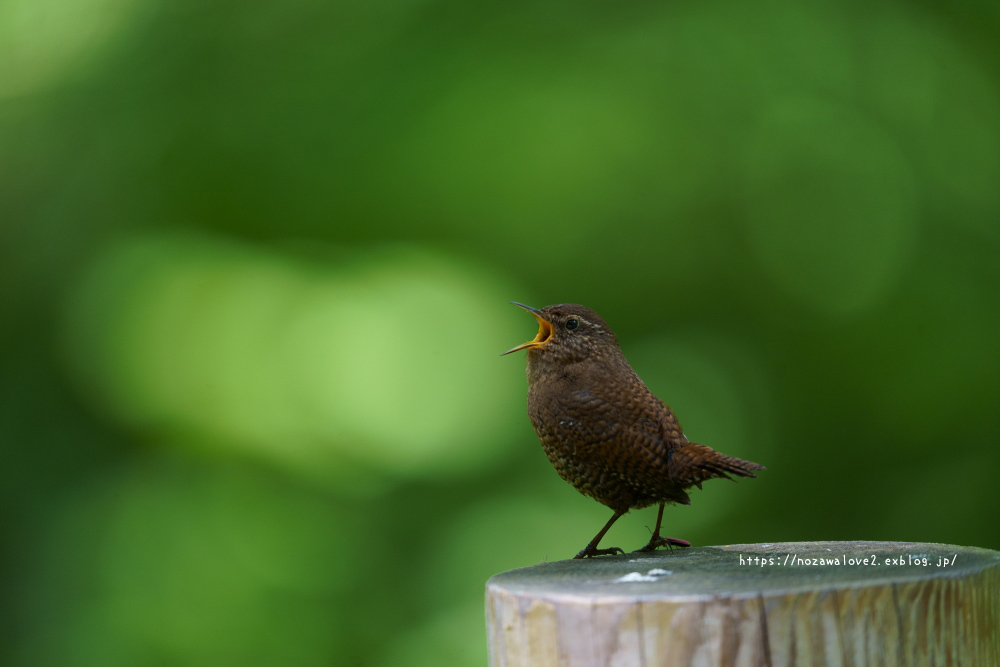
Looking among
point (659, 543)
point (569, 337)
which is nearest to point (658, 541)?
point (659, 543)

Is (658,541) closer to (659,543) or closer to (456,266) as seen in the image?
(659,543)

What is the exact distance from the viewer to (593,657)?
1408 millimetres

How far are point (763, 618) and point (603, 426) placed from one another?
2.67ft

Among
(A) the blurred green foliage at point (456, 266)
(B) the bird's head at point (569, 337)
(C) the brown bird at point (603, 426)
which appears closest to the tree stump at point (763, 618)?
(C) the brown bird at point (603, 426)

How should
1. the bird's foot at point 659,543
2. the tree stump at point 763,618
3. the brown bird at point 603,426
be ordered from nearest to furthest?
1. the tree stump at point 763,618
2. the brown bird at point 603,426
3. the bird's foot at point 659,543

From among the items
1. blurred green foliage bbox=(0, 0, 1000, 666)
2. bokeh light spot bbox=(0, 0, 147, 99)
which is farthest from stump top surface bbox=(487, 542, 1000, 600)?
bokeh light spot bbox=(0, 0, 147, 99)

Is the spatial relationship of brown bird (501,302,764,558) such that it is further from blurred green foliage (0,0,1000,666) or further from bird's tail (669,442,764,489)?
blurred green foliage (0,0,1000,666)

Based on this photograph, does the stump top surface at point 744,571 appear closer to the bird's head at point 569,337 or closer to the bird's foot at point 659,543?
the bird's foot at point 659,543

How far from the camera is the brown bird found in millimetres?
2104

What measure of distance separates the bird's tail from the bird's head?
356mm

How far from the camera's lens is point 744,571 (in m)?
1.63

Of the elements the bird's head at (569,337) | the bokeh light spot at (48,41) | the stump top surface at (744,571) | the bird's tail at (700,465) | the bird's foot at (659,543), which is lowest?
the bird's foot at (659,543)

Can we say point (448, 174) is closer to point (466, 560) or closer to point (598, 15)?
point (598, 15)

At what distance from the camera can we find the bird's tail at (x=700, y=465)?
189cm
